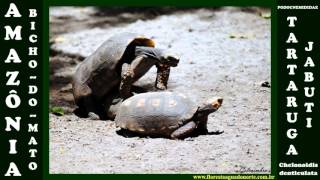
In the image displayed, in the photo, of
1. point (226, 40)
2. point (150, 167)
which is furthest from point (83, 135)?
point (226, 40)

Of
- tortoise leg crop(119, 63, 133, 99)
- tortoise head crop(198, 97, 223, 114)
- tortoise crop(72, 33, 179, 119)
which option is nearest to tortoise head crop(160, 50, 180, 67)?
tortoise crop(72, 33, 179, 119)

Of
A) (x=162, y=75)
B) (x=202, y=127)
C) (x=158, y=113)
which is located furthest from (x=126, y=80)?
(x=202, y=127)

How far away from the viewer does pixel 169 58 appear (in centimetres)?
709

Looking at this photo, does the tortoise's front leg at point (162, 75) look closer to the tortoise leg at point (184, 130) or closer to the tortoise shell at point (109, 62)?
the tortoise shell at point (109, 62)

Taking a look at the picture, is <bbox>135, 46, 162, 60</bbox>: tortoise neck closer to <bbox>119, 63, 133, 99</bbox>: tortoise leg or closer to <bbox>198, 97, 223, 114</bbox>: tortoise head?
<bbox>119, 63, 133, 99</bbox>: tortoise leg

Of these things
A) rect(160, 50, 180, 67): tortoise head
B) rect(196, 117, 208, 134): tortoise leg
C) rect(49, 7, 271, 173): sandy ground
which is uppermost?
rect(160, 50, 180, 67): tortoise head

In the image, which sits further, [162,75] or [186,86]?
[186,86]

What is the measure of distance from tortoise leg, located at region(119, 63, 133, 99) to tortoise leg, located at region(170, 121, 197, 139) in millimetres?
1131

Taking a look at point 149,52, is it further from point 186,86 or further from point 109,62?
point 186,86

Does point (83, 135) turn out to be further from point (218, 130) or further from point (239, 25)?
point (239, 25)

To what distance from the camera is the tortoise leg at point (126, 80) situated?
7.16 m

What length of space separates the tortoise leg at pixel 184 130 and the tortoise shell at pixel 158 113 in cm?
3

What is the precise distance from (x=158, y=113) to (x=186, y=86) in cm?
191

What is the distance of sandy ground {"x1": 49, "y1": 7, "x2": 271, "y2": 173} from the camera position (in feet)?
19.0
